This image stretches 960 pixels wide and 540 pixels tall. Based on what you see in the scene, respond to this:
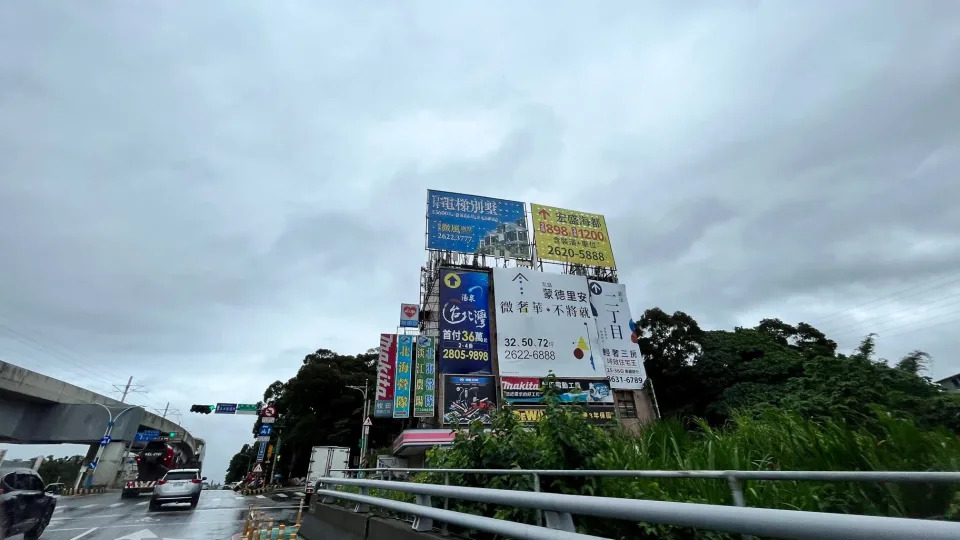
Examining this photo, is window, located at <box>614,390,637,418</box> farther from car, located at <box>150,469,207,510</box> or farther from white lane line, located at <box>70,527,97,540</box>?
white lane line, located at <box>70,527,97,540</box>

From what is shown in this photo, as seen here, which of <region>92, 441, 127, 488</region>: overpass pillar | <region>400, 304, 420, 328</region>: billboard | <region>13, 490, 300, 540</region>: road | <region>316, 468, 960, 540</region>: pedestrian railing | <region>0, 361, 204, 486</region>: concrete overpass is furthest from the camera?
<region>92, 441, 127, 488</region>: overpass pillar

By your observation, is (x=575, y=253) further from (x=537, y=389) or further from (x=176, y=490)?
(x=176, y=490)

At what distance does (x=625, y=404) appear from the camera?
30594 mm

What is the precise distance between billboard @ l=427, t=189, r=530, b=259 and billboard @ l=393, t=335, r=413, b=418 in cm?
667

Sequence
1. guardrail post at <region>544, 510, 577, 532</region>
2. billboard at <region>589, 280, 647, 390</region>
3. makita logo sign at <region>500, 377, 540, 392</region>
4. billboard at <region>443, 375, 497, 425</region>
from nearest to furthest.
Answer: guardrail post at <region>544, 510, 577, 532</region>
billboard at <region>443, 375, 497, 425</region>
makita logo sign at <region>500, 377, 540, 392</region>
billboard at <region>589, 280, 647, 390</region>

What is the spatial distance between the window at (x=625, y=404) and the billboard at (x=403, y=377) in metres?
13.7

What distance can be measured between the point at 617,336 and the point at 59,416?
3732 centimetres

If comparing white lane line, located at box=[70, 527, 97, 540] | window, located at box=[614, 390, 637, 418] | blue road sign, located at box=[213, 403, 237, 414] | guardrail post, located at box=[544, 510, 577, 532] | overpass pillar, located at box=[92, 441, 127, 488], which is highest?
blue road sign, located at box=[213, 403, 237, 414]

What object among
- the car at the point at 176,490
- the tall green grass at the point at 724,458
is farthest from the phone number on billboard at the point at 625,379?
the tall green grass at the point at 724,458

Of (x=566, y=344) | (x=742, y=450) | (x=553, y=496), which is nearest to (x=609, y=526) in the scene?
(x=553, y=496)

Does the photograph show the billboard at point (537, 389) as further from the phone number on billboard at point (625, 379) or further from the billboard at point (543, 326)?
the phone number on billboard at point (625, 379)

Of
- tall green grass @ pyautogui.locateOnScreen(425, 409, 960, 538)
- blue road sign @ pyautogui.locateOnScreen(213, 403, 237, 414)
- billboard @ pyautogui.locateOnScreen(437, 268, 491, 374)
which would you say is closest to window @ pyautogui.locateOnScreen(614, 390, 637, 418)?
billboard @ pyautogui.locateOnScreen(437, 268, 491, 374)

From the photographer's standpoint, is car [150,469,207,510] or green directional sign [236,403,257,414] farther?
green directional sign [236,403,257,414]

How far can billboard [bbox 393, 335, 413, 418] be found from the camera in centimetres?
2828
